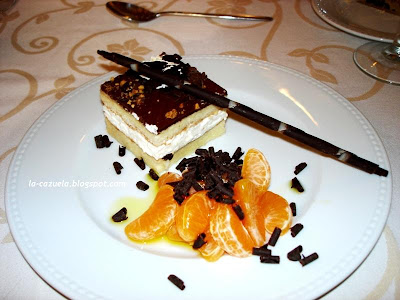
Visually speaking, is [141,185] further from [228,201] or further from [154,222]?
[228,201]

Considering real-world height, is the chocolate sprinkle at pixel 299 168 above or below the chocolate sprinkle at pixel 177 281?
above

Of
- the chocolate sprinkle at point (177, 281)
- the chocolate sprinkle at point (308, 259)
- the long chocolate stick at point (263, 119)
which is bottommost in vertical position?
the chocolate sprinkle at point (177, 281)

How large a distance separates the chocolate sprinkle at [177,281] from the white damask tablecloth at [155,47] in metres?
0.91

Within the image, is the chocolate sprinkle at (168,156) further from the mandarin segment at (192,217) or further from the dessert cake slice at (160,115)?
the mandarin segment at (192,217)

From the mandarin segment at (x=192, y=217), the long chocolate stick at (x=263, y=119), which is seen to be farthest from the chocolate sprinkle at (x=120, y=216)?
the long chocolate stick at (x=263, y=119)

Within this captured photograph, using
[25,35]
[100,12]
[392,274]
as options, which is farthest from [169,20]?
[392,274]

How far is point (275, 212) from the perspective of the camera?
1917 mm

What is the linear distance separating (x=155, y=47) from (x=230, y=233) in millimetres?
2053

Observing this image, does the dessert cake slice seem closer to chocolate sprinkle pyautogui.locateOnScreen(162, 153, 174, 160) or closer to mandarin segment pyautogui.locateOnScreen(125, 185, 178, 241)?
chocolate sprinkle pyautogui.locateOnScreen(162, 153, 174, 160)

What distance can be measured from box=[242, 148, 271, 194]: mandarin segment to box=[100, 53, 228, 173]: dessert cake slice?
1.60ft

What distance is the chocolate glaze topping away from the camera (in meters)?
2.26

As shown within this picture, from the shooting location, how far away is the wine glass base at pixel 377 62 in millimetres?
2809

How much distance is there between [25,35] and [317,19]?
276 cm

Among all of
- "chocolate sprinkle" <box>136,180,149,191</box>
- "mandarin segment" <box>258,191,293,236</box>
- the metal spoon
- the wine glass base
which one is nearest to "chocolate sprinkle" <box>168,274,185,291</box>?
"mandarin segment" <box>258,191,293,236</box>
